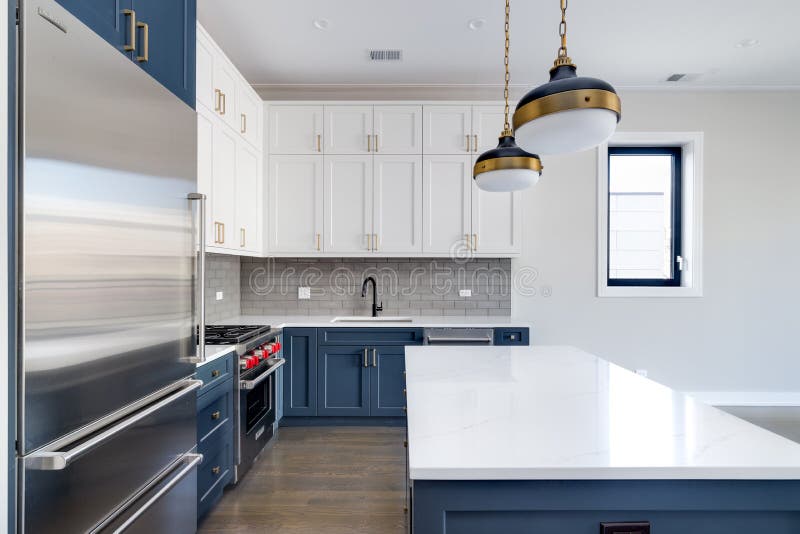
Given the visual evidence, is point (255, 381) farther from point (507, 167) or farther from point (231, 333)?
point (507, 167)

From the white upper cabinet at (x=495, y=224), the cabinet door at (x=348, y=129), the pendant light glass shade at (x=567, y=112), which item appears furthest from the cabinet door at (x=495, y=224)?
the pendant light glass shade at (x=567, y=112)

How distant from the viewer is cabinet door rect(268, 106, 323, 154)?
12.0 feet

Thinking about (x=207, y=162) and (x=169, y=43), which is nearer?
(x=169, y=43)

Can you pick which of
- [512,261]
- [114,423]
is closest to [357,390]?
[512,261]

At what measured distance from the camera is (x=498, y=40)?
318cm

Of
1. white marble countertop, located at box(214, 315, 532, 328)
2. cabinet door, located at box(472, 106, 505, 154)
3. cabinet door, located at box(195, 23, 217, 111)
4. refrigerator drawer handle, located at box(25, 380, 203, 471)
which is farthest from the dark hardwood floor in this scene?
cabinet door, located at box(472, 106, 505, 154)

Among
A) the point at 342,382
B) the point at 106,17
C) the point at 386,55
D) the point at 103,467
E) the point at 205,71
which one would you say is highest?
the point at 386,55

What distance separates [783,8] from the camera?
2820 mm

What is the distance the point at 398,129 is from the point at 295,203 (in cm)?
105

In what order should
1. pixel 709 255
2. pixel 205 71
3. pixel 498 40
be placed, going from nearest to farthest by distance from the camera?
1. pixel 205 71
2. pixel 498 40
3. pixel 709 255

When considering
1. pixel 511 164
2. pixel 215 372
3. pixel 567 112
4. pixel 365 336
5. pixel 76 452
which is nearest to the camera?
pixel 76 452

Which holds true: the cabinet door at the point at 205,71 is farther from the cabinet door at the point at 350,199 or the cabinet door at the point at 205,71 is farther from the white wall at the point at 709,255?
the white wall at the point at 709,255

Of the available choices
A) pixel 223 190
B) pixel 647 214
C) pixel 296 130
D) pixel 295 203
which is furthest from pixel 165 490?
pixel 647 214

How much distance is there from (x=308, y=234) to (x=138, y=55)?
227 centimetres
